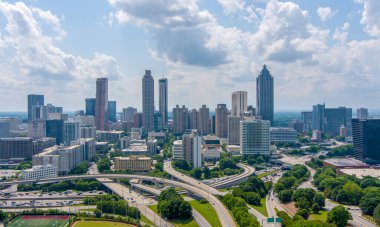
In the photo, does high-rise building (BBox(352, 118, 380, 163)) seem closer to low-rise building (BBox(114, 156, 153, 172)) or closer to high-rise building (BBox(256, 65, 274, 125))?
low-rise building (BBox(114, 156, 153, 172))

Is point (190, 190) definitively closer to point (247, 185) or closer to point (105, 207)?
point (247, 185)

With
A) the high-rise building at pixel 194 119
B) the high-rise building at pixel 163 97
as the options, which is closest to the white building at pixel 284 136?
the high-rise building at pixel 194 119

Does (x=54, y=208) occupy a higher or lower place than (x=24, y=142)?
lower

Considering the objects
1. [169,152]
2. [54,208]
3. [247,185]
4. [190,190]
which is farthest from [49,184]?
[169,152]

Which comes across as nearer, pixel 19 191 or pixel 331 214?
pixel 331 214

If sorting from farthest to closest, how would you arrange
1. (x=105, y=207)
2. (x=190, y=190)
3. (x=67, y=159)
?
(x=67, y=159) < (x=190, y=190) < (x=105, y=207)

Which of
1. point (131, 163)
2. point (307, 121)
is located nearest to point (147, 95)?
point (131, 163)
